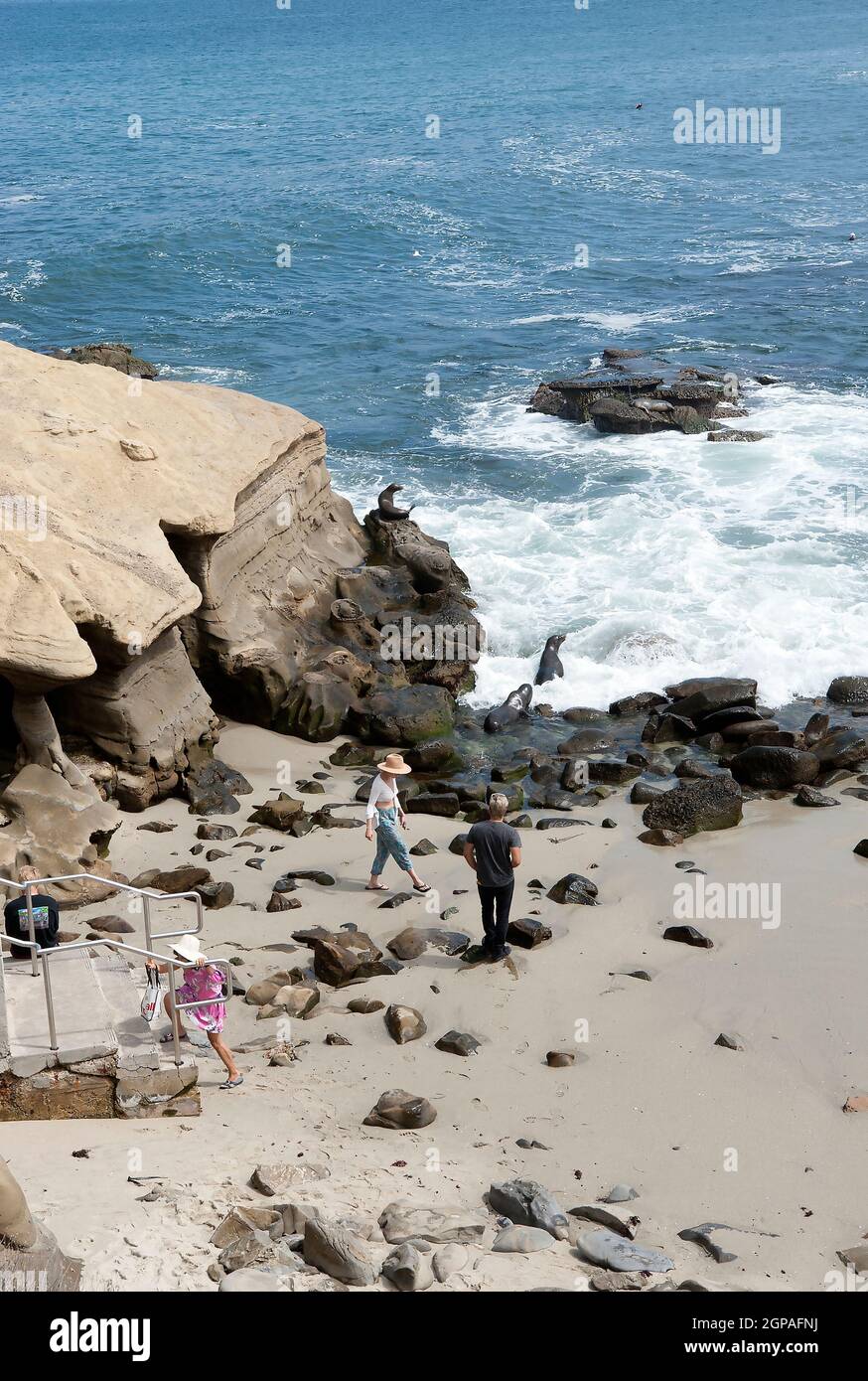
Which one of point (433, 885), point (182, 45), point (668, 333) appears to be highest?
point (182, 45)

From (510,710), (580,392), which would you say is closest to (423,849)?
(510,710)

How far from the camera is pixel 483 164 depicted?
6184cm

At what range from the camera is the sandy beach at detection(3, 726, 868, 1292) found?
8.46m

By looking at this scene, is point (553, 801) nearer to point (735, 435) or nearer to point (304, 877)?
point (304, 877)

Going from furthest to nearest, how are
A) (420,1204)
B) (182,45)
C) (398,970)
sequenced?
(182,45) → (398,970) → (420,1204)

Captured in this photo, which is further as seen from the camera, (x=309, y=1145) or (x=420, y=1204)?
(x=309, y=1145)

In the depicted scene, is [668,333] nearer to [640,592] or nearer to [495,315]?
[495,315]

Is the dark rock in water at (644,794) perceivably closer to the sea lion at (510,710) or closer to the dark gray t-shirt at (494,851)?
the sea lion at (510,710)

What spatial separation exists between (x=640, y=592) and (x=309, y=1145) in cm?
1456

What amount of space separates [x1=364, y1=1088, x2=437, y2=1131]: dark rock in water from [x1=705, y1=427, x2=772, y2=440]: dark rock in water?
22363mm

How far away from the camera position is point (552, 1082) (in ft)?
35.1

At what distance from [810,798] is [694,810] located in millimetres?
1687

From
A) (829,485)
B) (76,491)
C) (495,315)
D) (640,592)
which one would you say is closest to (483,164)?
(495,315)

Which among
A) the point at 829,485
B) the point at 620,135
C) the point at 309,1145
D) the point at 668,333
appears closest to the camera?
the point at 309,1145
